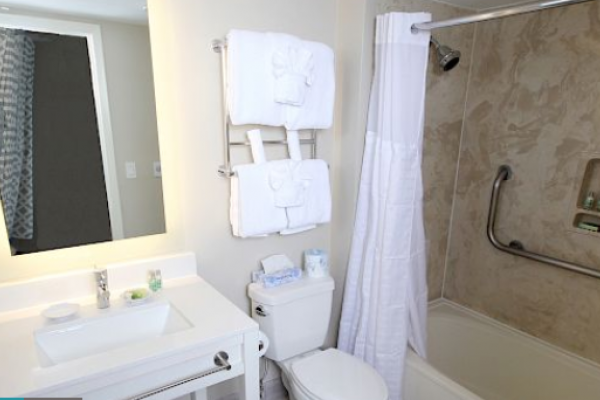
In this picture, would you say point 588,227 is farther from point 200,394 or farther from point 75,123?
point 75,123

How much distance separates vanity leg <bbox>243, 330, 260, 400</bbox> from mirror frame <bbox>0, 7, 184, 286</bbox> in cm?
54

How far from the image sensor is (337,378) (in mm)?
1485

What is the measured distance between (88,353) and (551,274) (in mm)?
2097

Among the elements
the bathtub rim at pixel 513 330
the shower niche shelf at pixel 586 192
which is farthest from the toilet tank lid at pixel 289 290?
the shower niche shelf at pixel 586 192

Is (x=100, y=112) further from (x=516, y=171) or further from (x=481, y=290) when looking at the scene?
(x=481, y=290)

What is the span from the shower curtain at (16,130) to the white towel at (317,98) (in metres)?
0.87

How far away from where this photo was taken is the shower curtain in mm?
1158

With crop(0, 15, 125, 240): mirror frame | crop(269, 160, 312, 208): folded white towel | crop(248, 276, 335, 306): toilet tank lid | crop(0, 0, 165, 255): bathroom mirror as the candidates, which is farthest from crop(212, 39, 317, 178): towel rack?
crop(248, 276, 335, 306): toilet tank lid

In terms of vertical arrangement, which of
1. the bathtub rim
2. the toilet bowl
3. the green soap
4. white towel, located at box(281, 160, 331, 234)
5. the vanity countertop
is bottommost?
the bathtub rim

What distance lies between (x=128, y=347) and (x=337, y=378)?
0.82 meters

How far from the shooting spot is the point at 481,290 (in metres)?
2.25

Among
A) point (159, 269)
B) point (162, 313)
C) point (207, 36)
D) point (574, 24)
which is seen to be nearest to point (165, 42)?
point (207, 36)

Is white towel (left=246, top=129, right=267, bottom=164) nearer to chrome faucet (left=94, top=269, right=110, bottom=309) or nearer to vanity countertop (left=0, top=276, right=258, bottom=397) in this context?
vanity countertop (left=0, top=276, right=258, bottom=397)

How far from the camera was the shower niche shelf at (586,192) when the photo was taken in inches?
67.8
